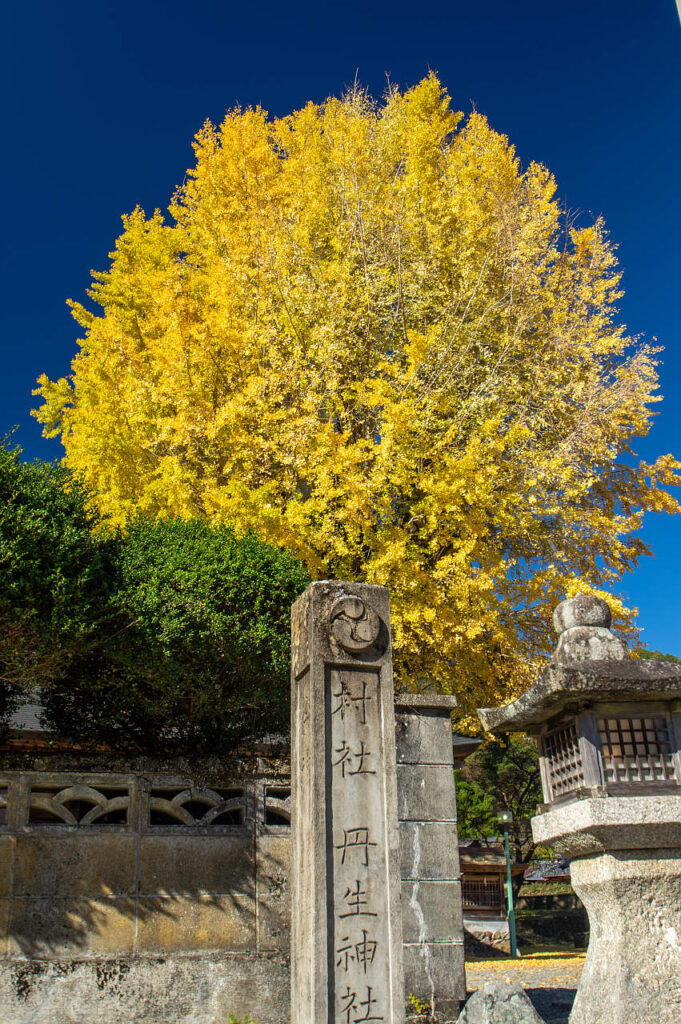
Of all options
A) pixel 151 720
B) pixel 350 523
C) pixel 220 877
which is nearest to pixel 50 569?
pixel 151 720

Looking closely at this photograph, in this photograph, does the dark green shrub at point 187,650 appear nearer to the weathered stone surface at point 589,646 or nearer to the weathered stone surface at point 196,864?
the weathered stone surface at point 196,864

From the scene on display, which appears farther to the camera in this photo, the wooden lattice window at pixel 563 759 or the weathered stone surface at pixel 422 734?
the weathered stone surface at pixel 422 734

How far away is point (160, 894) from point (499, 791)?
2220 centimetres

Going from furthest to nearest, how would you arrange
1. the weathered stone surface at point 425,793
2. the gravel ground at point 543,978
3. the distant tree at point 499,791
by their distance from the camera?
the distant tree at point 499,791 → the weathered stone surface at point 425,793 → the gravel ground at point 543,978

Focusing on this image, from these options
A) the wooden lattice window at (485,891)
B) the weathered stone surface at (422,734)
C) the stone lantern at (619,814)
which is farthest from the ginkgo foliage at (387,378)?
the wooden lattice window at (485,891)

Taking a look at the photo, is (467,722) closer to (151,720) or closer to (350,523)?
(350,523)

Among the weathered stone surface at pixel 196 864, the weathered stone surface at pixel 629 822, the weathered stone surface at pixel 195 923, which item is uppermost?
the weathered stone surface at pixel 629 822

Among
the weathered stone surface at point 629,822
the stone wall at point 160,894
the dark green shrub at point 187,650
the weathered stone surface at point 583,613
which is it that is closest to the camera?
the weathered stone surface at point 629,822

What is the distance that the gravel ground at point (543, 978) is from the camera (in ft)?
25.2

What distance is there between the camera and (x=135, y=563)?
26.8 feet

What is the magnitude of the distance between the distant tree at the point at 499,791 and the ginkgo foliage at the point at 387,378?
15.4m

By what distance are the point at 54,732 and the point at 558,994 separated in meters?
6.41

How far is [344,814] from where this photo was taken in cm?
533

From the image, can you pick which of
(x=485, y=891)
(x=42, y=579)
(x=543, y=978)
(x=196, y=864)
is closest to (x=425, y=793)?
(x=196, y=864)
